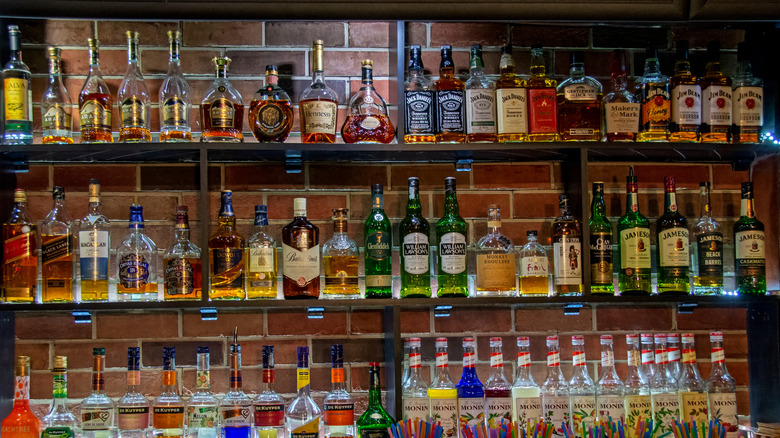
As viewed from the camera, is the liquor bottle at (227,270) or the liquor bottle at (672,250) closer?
the liquor bottle at (227,270)

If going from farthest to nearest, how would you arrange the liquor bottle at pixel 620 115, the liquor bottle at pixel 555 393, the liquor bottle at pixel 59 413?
→ 1. the liquor bottle at pixel 620 115
2. the liquor bottle at pixel 555 393
3. the liquor bottle at pixel 59 413

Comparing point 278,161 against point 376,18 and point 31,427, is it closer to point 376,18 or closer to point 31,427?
point 376,18

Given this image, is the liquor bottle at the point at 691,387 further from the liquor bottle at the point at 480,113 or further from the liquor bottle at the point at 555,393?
the liquor bottle at the point at 480,113

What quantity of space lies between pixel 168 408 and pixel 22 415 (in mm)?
406

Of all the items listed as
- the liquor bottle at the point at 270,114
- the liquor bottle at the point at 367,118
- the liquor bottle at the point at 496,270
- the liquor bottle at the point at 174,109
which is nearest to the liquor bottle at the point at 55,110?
the liquor bottle at the point at 174,109

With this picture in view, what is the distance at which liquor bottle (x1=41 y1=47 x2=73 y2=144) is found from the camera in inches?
87.3

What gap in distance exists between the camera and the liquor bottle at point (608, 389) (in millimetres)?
2203

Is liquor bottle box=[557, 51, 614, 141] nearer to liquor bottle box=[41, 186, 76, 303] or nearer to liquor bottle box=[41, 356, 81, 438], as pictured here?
liquor bottle box=[41, 186, 76, 303]

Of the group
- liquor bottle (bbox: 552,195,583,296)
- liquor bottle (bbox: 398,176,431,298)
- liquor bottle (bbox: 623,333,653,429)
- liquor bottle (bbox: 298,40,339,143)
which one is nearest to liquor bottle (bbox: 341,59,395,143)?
liquor bottle (bbox: 298,40,339,143)

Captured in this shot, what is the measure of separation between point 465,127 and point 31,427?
1499mm

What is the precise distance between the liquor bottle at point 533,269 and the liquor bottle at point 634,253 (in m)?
0.23

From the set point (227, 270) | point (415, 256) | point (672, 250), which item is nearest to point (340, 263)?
point (415, 256)

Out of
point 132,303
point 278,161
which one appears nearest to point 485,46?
point 278,161

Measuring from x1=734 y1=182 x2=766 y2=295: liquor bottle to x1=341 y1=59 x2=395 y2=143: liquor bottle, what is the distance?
3.61 ft
